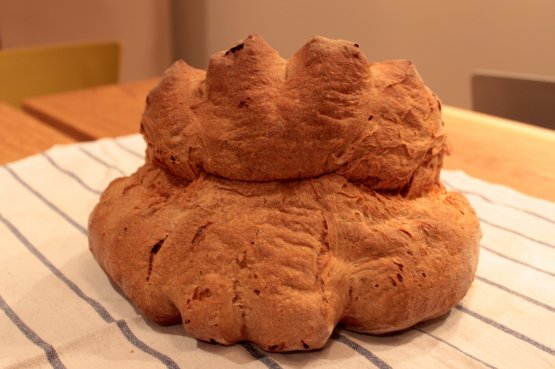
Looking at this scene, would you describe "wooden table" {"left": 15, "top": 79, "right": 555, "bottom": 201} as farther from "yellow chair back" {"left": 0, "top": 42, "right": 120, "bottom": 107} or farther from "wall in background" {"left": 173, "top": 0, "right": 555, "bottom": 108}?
Answer: "wall in background" {"left": 173, "top": 0, "right": 555, "bottom": 108}

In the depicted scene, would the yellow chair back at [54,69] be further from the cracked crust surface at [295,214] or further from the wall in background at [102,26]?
the cracked crust surface at [295,214]

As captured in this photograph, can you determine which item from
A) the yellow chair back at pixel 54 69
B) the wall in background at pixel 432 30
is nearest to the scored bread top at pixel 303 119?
the wall in background at pixel 432 30

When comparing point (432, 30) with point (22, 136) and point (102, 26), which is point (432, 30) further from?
point (102, 26)

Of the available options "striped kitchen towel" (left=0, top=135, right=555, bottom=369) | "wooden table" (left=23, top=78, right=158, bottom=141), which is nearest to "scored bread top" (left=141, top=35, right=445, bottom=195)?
"striped kitchen towel" (left=0, top=135, right=555, bottom=369)

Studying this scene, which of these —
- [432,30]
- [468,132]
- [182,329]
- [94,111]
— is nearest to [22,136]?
[94,111]

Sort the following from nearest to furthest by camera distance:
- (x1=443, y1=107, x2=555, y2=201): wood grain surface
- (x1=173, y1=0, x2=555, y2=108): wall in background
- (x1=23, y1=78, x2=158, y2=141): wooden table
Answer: (x1=443, y1=107, x2=555, y2=201): wood grain surface → (x1=23, y1=78, x2=158, y2=141): wooden table → (x1=173, y1=0, x2=555, y2=108): wall in background

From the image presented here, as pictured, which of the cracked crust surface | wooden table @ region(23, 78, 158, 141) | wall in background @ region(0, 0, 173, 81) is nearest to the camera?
the cracked crust surface

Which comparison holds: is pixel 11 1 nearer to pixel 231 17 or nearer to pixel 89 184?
pixel 231 17

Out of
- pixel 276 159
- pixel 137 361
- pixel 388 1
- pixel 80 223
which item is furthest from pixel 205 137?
pixel 388 1
